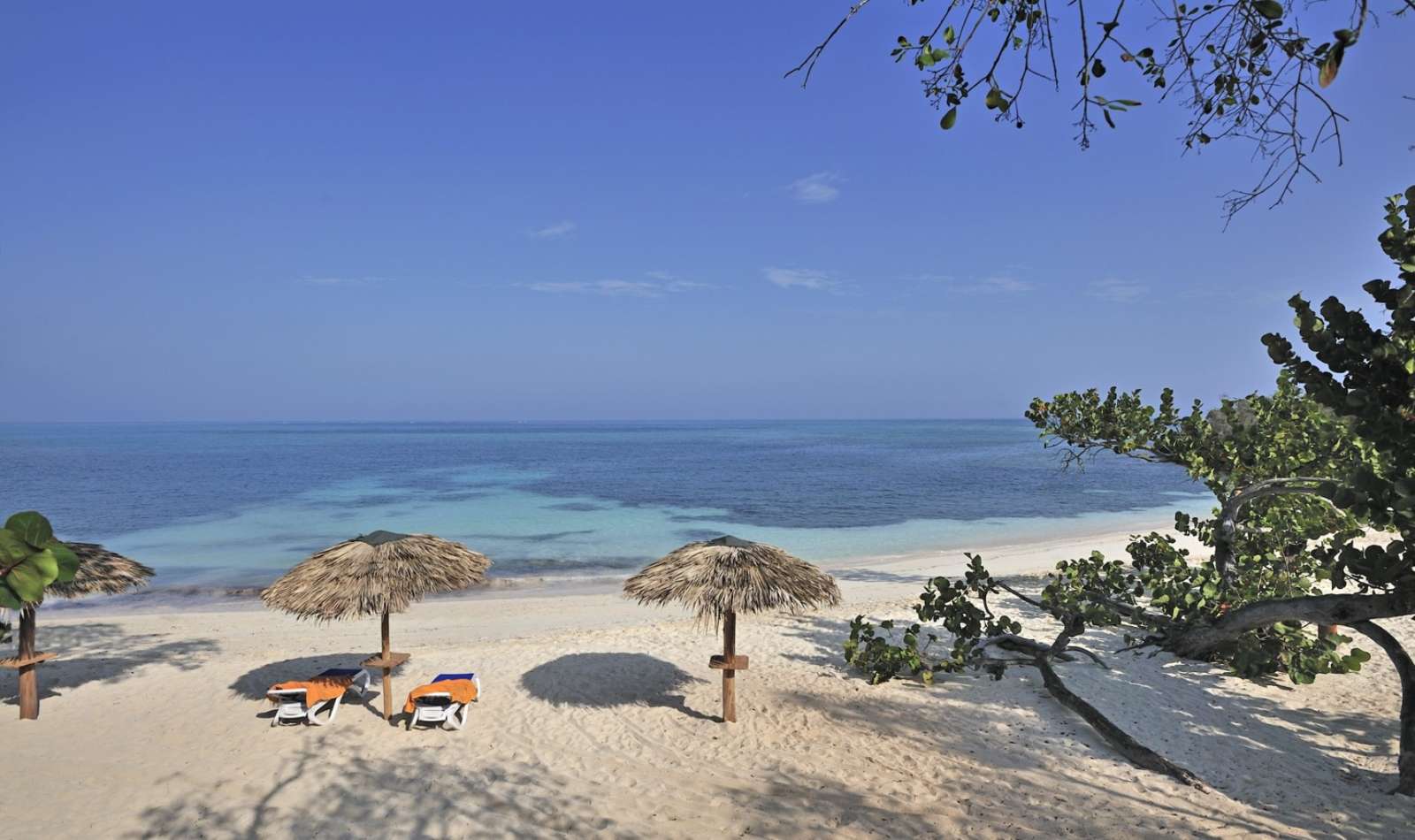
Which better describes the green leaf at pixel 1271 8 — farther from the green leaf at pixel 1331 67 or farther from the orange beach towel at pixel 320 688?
the orange beach towel at pixel 320 688

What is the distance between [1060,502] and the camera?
125ft

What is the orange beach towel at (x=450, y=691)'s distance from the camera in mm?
8539

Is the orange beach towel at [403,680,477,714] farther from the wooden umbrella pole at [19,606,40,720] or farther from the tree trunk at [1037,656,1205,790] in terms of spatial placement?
the tree trunk at [1037,656,1205,790]

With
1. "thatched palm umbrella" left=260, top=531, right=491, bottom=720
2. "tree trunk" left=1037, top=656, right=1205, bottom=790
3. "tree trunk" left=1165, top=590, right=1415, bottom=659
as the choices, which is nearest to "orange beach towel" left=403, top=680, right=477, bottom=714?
"thatched palm umbrella" left=260, top=531, right=491, bottom=720

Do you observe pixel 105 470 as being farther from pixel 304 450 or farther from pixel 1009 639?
pixel 1009 639

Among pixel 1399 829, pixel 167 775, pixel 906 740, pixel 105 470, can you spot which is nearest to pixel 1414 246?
pixel 1399 829

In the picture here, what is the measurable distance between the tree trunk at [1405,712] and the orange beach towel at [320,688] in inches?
383

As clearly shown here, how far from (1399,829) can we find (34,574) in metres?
8.33

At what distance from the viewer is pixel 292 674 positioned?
10.5 metres

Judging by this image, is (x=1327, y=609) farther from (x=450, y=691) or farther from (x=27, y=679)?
(x=27, y=679)

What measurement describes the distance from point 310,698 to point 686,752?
4368 mm

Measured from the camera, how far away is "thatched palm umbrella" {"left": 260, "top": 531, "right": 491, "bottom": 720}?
27.8 feet

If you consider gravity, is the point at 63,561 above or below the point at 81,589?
above

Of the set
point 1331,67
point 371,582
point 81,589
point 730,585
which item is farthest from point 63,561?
point 81,589
